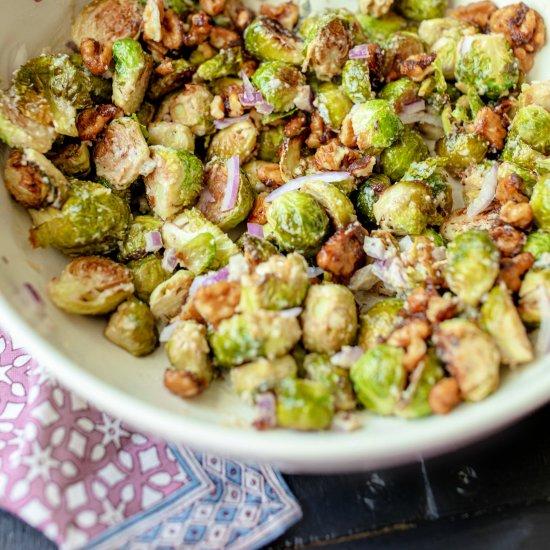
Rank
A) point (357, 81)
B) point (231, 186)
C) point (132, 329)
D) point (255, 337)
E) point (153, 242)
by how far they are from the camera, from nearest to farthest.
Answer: point (255, 337)
point (132, 329)
point (153, 242)
point (231, 186)
point (357, 81)

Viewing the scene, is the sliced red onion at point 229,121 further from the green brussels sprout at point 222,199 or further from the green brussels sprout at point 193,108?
the green brussels sprout at point 222,199

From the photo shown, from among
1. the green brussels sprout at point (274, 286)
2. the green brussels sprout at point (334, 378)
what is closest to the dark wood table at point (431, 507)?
the green brussels sprout at point (334, 378)

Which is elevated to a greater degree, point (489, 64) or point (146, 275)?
point (146, 275)

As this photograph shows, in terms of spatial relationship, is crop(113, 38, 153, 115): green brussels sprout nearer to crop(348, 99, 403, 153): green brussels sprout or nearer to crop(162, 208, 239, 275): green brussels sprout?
crop(162, 208, 239, 275): green brussels sprout

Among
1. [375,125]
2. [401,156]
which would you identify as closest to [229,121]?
[375,125]

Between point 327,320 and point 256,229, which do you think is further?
point 256,229

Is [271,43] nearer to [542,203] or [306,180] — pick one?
[306,180]
